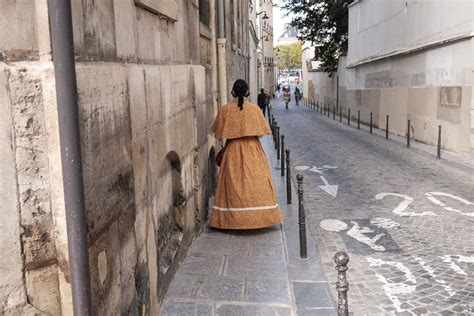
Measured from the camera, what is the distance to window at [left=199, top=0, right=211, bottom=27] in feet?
27.6

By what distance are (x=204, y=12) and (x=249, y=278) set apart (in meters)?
4.87

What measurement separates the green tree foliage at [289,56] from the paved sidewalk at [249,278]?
364 feet

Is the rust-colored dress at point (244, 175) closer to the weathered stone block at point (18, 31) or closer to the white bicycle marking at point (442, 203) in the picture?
the white bicycle marking at point (442, 203)

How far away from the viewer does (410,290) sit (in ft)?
16.4

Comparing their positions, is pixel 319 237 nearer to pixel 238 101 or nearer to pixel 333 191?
pixel 238 101

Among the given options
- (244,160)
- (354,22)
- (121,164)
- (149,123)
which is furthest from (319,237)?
(354,22)

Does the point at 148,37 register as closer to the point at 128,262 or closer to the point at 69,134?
the point at 128,262

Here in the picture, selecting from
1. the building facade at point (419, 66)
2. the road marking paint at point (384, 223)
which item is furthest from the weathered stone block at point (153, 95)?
the building facade at point (419, 66)

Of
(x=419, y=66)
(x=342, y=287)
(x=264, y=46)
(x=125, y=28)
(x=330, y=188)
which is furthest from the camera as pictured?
(x=264, y=46)

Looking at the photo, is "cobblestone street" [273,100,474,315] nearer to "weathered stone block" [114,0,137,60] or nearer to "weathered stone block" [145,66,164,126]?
"weathered stone block" [145,66,164,126]

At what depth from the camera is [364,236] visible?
22.4ft

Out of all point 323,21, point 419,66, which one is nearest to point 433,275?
point 419,66

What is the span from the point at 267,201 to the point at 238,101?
1.30 meters

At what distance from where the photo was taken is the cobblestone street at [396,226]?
492 centimetres
